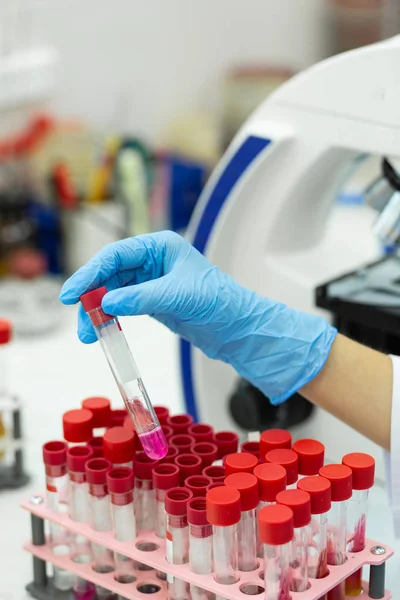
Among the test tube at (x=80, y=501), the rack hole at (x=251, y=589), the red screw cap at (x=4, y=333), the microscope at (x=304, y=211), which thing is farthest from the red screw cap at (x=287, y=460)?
the red screw cap at (x=4, y=333)

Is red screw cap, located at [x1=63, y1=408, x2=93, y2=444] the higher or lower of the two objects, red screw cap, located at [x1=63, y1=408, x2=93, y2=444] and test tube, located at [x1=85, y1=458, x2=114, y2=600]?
the higher

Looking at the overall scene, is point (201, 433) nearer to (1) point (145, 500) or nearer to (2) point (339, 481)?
(1) point (145, 500)

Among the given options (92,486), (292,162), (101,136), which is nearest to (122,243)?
(92,486)

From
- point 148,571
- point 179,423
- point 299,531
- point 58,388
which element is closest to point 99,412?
point 179,423

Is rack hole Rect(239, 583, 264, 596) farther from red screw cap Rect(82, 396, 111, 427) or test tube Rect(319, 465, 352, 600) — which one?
red screw cap Rect(82, 396, 111, 427)

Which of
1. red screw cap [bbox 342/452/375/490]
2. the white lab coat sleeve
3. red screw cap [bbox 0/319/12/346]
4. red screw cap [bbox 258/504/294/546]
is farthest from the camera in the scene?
red screw cap [bbox 0/319/12/346]

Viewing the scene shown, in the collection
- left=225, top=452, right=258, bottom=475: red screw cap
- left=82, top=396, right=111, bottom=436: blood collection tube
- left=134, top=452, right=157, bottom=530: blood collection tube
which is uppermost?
left=225, top=452, right=258, bottom=475: red screw cap

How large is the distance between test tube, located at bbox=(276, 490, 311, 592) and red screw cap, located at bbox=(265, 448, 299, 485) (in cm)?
6

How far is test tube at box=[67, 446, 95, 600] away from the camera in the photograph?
3.63ft

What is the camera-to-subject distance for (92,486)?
1.09 metres

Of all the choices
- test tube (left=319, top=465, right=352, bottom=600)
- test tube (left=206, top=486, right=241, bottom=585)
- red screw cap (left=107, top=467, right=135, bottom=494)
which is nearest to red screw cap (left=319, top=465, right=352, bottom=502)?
test tube (left=319, top=465, right=352, bottom=600)

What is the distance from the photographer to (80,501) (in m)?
1.11

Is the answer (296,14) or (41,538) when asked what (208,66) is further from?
(41,538)

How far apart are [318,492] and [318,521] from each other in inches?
1.9
